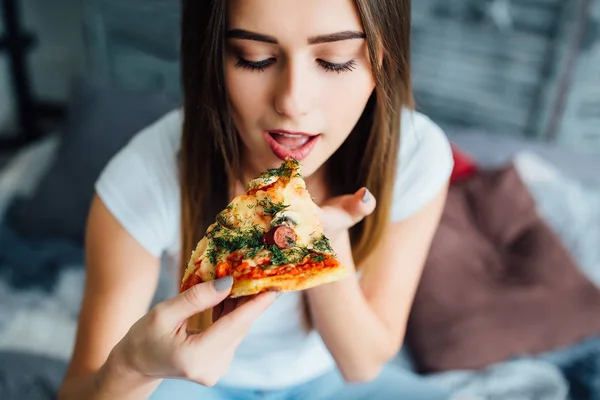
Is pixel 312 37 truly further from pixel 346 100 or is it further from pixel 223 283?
pixel 223 283

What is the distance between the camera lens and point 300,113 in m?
0.82

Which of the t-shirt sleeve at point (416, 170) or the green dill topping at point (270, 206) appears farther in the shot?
the t-shirt sleeve at point (416, 170)

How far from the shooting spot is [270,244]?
0.71 metres

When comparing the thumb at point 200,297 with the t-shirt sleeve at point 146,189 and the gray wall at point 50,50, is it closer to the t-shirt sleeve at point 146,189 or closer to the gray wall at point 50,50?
the t-shirt sleeve at point 146,189

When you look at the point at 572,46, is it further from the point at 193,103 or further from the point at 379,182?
the point at 193,103

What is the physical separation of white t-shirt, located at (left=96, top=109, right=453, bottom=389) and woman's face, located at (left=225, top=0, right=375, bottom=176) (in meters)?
0.21

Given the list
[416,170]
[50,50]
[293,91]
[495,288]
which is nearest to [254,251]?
[293,91]

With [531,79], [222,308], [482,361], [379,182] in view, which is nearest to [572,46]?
[531,79]

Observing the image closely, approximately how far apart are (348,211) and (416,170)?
0.33 m

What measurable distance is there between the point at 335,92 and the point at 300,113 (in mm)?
69

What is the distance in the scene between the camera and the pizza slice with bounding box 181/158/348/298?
670 mm

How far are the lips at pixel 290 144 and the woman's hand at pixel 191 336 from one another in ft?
0.84

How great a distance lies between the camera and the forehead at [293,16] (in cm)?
78

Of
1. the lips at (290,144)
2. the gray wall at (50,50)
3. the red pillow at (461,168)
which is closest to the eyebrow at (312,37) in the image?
the lips at (290,144)
